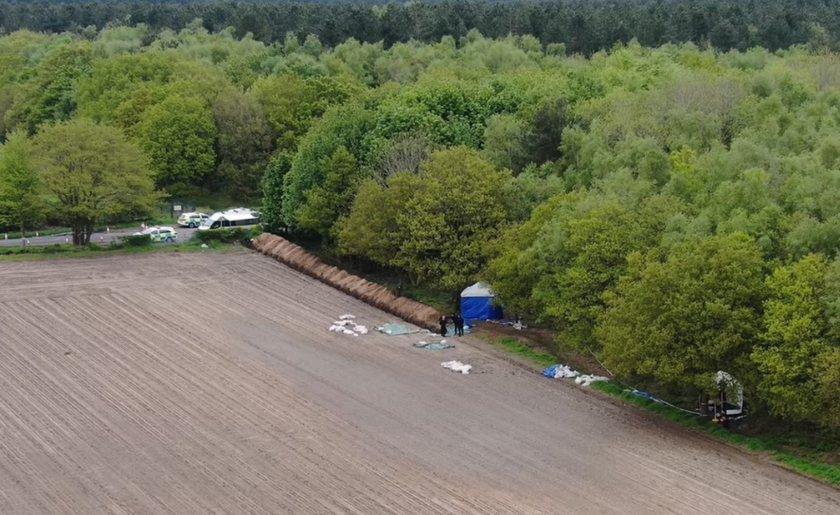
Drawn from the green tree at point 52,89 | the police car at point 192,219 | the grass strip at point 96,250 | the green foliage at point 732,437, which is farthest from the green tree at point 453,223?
the green tree at point 52,89

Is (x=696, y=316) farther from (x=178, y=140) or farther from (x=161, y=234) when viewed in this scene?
(x=178, y=140)

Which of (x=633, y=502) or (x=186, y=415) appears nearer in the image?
(x=633, y=502)

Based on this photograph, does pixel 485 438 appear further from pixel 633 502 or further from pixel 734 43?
pixel 734 43

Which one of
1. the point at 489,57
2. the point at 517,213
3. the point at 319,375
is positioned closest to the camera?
the point at 319,375

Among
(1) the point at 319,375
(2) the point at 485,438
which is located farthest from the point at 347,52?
(2) the point at 485,438

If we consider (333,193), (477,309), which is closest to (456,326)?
(477,309)

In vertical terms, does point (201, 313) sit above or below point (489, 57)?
below

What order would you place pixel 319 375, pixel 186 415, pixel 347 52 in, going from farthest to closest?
1. pixel 347 52
2. pixel 319 375
3. pixel 186 415
